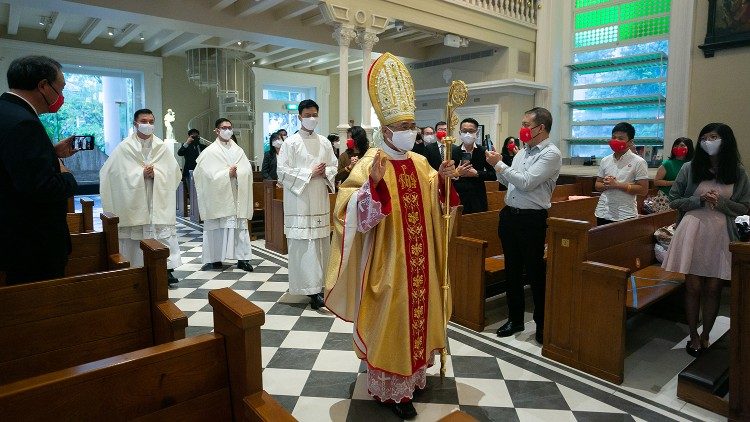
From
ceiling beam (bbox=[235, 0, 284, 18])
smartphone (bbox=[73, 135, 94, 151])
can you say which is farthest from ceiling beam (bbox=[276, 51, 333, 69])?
smartphone (bbox=[73, 135, 94, 151])

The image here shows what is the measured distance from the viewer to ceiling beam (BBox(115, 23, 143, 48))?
9.74m

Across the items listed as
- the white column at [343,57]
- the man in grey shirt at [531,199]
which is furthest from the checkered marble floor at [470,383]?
the white column at [343,57]

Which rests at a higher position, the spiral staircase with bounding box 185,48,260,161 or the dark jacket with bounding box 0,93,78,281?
the spiral staircase with bounding box 185,48,260,161

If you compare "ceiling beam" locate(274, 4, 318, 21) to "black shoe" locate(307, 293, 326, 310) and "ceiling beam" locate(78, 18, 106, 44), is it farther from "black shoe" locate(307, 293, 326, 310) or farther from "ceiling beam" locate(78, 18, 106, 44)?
"black shoe" locate(307, 293, 326, 310)

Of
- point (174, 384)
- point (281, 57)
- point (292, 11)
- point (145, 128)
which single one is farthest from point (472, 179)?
point (281, 57)

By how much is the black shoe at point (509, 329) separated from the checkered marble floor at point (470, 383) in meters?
0.05

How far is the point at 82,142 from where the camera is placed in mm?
2365

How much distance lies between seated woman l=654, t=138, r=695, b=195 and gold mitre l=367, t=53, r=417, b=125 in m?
4.33

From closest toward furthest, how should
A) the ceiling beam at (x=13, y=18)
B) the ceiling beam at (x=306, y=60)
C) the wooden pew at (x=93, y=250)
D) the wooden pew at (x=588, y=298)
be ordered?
the wooden pew at (x=93, y=250)
the wooden pew at (x=588, y=298)
the ceiling beam at (x=13, y=18)
the ceiling beam at (x=306, y=60)

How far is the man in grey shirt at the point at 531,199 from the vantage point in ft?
10.5

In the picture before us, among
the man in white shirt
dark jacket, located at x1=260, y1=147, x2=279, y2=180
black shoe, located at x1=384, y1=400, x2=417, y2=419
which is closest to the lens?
black shoe, located at x1=384, y1=400, x2=417, y2=419

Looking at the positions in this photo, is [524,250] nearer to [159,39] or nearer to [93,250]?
[93,250]

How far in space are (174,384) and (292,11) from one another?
8483 mm

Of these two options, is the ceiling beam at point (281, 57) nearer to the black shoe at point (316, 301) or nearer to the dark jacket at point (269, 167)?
the dark jacket at point (269, 167)
